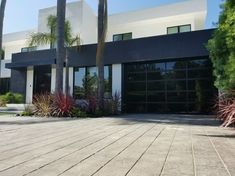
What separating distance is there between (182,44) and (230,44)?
836 centimetres

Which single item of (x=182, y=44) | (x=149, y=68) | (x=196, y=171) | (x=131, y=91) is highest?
(x=182, y=44)

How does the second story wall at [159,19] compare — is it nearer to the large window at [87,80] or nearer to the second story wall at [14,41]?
the large window at [87,80]

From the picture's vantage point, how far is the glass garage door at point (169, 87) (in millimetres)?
16422

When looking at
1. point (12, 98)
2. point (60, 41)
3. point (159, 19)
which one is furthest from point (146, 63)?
point (12, 98)

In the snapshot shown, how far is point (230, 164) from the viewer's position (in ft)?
13.0

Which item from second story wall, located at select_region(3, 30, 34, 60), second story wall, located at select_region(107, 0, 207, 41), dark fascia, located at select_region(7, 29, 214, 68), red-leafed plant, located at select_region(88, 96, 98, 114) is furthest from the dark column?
red-leafed plant, located at select_region(88, 96, 98, 114)

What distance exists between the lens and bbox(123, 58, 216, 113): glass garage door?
16422 millimetres

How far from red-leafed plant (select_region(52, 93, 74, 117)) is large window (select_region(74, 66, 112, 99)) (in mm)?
4817

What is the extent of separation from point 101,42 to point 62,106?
156 inches

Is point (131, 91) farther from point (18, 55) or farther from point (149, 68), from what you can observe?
point (18, 55)

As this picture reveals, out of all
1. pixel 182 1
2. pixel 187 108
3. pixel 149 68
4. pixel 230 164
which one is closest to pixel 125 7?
pixel 182 1

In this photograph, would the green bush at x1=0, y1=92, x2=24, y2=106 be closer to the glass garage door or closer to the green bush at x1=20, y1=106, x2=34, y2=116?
the green bush at x1=20, y1=106, x2=34, y2=116

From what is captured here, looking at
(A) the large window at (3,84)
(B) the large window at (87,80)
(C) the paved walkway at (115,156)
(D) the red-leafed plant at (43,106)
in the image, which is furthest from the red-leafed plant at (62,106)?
(A) the large window at (3,84)

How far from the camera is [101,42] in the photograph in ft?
49.5
